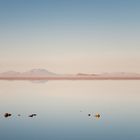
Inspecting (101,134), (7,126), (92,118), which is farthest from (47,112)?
(101,134)

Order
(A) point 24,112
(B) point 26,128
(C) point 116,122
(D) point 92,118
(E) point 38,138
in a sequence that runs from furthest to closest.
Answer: (A) point 24,112 → (D) point 92,118 → (C) point 116,122 → (B) point 26,128 → (E) point 38,138

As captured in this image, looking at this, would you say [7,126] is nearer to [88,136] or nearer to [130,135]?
[88,136]

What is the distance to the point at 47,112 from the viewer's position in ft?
68.1

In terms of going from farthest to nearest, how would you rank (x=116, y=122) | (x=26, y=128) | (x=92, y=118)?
(x=92, y=118), (x=116, y=122), (x=26, y=128)

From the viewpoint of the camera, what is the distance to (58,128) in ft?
52.8

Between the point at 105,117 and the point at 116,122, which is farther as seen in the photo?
the point at 105,117

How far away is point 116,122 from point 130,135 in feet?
8.85

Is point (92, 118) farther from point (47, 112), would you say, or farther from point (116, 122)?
point (47, 112)

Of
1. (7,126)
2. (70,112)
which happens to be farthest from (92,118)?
(7,126)

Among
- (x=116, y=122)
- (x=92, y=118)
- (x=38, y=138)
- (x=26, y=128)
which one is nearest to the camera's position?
(x=38, y=138)

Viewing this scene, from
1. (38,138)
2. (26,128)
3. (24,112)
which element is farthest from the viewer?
(24,112)

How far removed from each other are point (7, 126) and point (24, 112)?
13.5 ft

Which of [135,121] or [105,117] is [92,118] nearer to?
[105,117]

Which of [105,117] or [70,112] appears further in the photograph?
[70,112]
